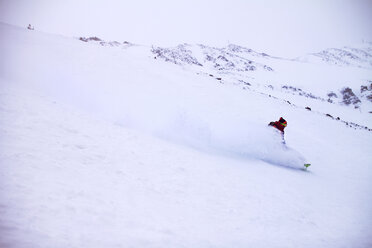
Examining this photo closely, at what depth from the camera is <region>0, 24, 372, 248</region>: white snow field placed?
11.0ft

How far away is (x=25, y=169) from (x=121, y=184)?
1.58 metres

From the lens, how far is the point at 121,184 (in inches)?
173

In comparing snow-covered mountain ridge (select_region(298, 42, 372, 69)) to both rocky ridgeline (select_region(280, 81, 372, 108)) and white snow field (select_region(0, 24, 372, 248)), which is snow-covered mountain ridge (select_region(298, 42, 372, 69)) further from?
white snow field (select_region(0, 24, 372, 248))

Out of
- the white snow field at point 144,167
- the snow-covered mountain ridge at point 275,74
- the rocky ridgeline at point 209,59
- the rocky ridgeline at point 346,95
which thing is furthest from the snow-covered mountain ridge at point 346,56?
the white snow field at point 144,167

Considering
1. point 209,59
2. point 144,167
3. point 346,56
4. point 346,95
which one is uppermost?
point 346,56

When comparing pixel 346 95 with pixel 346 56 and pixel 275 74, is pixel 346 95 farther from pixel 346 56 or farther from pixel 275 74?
pixel 346 56

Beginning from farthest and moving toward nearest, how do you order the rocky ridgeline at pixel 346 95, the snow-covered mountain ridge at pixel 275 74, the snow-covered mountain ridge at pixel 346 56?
the snow-covered mountain ridge at pixel 346 56 < the rocky ridgeline at pixel 346 95 < the snow-covered mountain ridge at pixel 275 74

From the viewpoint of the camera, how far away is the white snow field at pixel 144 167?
3.34 metres

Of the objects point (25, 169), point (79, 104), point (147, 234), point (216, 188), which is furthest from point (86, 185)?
point (79, 104)

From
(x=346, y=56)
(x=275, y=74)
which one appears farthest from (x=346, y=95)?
(x=346, y=56)

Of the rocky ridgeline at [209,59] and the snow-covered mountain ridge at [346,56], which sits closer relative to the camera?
the rocky ridgeline at [209,59]

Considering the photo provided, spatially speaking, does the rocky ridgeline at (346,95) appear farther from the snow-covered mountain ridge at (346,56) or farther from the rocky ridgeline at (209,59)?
the snow-covered mountain ridge at (346,56)

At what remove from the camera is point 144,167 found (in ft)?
17.8

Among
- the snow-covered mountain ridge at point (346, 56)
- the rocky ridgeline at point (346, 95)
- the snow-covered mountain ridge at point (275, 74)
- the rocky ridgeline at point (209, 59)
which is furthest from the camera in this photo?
the snow-covered mountain ridge at point (346, 56)
